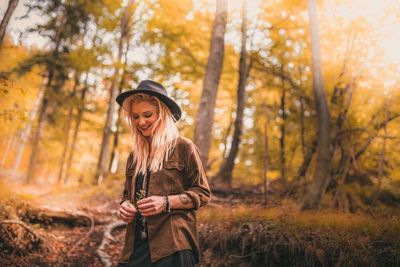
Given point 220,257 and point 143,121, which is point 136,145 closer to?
point 143,121

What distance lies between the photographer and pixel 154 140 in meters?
2.65

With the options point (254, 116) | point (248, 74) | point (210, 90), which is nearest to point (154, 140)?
point (210, 90)

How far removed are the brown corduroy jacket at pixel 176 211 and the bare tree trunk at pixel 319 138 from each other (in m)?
4.42

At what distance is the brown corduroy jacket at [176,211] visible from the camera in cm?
239

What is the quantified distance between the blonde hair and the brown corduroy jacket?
60 mm

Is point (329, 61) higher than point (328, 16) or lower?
lower

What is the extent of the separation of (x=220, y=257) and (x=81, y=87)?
15.4 metres

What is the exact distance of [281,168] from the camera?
11.3 meters

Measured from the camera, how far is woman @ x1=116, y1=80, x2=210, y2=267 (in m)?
2.38

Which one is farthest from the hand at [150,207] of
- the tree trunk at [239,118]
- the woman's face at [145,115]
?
the tree trunk at [239,118]

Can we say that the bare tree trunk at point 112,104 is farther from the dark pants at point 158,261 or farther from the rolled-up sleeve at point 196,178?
the rolled-up sleeve at point 196,178

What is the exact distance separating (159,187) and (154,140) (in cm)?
37

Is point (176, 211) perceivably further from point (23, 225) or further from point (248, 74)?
point (248, 74)

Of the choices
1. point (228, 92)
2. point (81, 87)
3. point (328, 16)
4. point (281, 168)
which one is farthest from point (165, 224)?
point (81, 87)
